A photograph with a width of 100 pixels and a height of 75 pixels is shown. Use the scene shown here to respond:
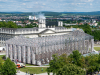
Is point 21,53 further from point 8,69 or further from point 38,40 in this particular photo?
point 8,69

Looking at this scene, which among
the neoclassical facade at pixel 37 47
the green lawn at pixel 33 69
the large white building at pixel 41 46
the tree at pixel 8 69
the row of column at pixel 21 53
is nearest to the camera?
the tree at pixel 8 69

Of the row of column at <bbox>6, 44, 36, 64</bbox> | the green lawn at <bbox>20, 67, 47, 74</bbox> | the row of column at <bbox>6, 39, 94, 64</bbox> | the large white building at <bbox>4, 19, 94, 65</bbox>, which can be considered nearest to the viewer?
the green lawn at <bbox>20, 67, 47, 74</bbox>

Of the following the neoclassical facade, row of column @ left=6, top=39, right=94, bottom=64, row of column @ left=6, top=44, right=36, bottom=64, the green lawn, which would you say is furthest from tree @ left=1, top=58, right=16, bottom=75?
row of column @ left=6, top=44, right=36, bottom=64

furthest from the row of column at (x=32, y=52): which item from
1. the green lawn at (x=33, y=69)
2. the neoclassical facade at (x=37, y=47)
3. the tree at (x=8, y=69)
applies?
the tree at (x=8, y=69)

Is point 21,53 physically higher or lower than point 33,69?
higher

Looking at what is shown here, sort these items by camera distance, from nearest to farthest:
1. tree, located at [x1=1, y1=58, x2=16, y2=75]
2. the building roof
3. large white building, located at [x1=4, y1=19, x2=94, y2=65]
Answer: tree, located at [x1=1, y1=58, x2=16, y2=75]
large white building, located at [x1=4, y1=19, x2=94, y2=65]
the building roof

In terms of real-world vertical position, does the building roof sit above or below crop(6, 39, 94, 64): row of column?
above

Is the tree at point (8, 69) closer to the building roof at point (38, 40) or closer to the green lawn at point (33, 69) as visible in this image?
the green lawn at point (33, 69)

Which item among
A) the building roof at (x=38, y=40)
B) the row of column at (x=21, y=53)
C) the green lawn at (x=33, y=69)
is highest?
the building roof at (x=38, y=40)

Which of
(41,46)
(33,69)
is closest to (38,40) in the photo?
(41,46)

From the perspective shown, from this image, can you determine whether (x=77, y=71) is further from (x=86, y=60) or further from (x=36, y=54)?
(x=36, y=54)

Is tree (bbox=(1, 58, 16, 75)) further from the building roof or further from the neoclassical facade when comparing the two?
the building roof

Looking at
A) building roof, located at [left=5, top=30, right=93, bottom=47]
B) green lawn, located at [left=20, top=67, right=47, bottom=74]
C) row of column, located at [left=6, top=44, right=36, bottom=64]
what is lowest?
green lawn, located at [left=20, top=67, right=47, bottom=74]
